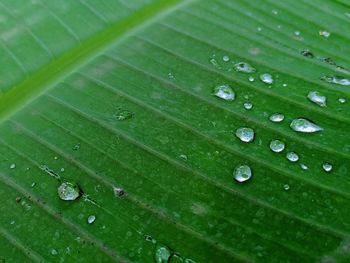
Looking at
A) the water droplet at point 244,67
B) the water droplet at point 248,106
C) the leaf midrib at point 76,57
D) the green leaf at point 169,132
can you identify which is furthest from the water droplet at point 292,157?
the leaf midrib at point 76,57

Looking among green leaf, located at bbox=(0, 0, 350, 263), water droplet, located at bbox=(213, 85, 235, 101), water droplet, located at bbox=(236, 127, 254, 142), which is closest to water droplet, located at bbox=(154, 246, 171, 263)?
green leaf, located at bbox=(0, 0, 350, 263)

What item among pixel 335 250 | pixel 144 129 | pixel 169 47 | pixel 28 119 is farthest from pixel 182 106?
pixel 335 250

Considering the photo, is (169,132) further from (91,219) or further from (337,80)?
(337,80)

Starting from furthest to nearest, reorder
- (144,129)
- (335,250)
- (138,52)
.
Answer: (138,52) < (144,129) < (335,250)

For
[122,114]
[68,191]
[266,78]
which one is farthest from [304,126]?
[68,191]

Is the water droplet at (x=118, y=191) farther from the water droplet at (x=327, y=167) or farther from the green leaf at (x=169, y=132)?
the water droplet at (x=327, y=167)

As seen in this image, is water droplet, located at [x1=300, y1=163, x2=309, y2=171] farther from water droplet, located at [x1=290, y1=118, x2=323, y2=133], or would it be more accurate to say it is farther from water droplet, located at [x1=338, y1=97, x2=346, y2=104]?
water droplet, located at [x1=338, y1=97, x2=346, y2=104]

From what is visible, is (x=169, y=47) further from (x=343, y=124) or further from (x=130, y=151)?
(x=343, y=124)
